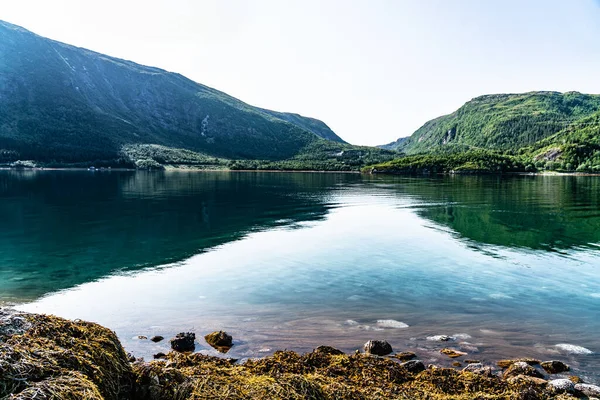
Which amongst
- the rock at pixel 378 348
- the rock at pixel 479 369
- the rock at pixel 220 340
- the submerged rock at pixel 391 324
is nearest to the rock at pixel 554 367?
the rock at pixel 479 369

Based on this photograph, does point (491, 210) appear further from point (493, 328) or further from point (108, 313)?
point (108, 313)

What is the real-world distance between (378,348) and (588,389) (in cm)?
684

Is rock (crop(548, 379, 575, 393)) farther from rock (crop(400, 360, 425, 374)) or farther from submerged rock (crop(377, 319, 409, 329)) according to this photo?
submerged rock (crop(377, 319, 409, 329))

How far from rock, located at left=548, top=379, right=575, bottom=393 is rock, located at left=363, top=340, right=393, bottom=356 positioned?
18.1 feet

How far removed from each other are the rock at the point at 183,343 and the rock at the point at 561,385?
503 inches

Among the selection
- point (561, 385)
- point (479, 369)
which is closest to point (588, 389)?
→ point (561, 385)

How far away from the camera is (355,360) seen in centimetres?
1515

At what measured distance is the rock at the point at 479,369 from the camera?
14345 mm

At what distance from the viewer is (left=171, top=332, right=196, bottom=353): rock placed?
655 inches

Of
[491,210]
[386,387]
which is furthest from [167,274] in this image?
[491,210]

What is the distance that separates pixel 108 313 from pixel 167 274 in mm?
7615

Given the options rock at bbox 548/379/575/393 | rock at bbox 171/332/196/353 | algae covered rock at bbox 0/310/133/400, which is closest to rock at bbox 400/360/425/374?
rock at bbox 548/379/575/393

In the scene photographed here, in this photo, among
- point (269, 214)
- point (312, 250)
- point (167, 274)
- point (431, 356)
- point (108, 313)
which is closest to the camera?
point (431, 356)

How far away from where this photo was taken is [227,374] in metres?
11.5
